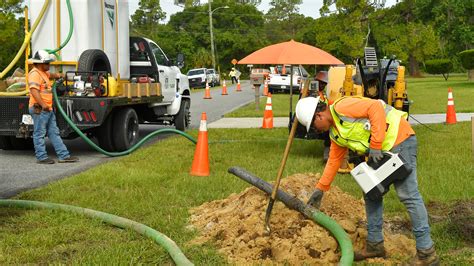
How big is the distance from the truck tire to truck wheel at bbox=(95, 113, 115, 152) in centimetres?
87

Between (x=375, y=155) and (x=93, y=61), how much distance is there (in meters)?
7.18

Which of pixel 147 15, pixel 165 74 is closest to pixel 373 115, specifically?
pixel 165 74

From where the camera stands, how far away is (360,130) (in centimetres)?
462

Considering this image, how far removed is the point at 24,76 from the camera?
11.3m

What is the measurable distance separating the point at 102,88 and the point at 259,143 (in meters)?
3.36

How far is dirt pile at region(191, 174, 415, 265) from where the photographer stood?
4871mm

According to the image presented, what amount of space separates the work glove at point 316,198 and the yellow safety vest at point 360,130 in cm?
77

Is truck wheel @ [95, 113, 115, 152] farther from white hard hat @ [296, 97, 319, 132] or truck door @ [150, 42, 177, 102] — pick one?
white hard hat @ [296, 97, 319, 132]

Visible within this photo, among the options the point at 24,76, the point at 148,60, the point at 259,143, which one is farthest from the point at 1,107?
the point at 259,143

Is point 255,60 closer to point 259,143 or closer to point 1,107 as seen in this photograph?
point 259,143

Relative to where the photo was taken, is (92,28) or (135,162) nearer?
(135,162)

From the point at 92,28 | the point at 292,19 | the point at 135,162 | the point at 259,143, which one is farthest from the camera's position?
the point at 292,19

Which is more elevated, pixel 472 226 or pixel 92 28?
pixel 92 28

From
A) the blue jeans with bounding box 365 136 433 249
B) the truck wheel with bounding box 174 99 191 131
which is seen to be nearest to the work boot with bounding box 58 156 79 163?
the truck wheel with bounding box 174 99 191 131
